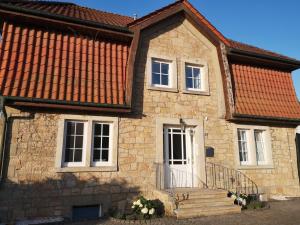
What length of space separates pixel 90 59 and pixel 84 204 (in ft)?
14.9

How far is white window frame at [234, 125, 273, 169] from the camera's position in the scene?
9.46m

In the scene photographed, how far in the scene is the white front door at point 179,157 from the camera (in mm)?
8539

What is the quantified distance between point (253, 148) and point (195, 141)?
8.55ft

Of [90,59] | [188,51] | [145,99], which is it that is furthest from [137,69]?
[188,51]

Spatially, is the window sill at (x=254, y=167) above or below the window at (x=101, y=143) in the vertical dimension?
below

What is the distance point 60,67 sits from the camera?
25.0 feet

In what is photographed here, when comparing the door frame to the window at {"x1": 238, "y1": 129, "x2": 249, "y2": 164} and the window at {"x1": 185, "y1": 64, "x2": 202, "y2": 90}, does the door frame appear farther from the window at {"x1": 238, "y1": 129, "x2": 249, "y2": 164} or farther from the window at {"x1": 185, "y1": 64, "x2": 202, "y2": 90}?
the window at {"x1": 238, "y1": 129, "x2": 249, "y2": 164}

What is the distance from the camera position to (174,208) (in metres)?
6.81

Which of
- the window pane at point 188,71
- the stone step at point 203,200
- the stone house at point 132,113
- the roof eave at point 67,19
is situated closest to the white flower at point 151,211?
the stone house at point 132,113

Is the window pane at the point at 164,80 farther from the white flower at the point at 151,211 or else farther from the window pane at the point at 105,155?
the white flower at the point at 151,211

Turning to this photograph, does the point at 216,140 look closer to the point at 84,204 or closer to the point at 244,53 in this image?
the point at 244,53

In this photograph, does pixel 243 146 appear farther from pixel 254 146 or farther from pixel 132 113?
pixel 132 113

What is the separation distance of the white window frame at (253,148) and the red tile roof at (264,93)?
638 millimetres

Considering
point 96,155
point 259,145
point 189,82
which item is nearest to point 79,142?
point 96,155
